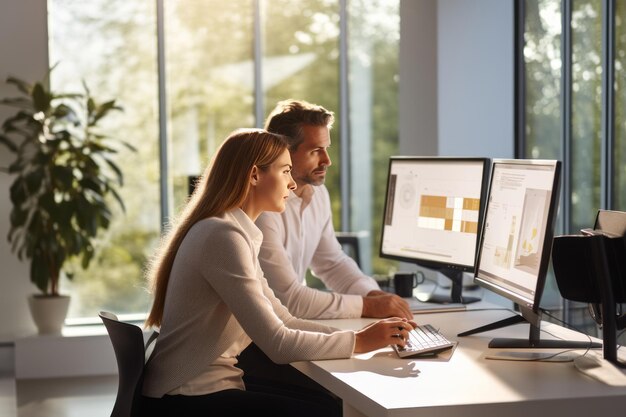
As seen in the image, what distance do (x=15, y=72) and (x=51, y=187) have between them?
2.93 ft

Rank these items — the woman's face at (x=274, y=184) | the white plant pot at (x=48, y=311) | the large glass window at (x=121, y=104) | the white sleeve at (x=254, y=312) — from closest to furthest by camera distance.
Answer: the white sleeve at (x=254, y=312) < the woman's face at (x=274, y=184) < the white plant pot at (x=48, y=311) < the large glass window at (x=121, y=104)

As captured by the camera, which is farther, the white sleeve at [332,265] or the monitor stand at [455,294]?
the white sleeve at [332,265]

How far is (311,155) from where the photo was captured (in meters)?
3.46

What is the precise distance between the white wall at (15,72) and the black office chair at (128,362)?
4.19m

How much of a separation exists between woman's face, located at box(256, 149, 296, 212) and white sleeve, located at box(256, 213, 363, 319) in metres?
0.53

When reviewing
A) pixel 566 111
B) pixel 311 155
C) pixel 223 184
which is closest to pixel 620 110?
pixel 566 111

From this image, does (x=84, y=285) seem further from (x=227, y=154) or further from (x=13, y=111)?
(x=227, y=154)

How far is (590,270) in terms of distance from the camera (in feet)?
7.90

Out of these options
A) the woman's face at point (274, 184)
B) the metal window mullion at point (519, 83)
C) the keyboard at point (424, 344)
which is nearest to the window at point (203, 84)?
the metal window mullion at point (519, 83)

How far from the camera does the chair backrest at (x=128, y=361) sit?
244 centimetres

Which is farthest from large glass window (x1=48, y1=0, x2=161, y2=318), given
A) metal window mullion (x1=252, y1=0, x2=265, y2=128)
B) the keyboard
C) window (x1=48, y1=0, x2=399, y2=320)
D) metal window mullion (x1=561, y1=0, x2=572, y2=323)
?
the keyboard

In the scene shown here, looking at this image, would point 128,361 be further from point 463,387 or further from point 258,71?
point 258,71

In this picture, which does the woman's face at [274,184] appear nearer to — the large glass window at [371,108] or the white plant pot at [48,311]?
the white plant pot at [48,311]

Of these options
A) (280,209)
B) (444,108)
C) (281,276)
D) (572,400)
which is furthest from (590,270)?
(444,108)
